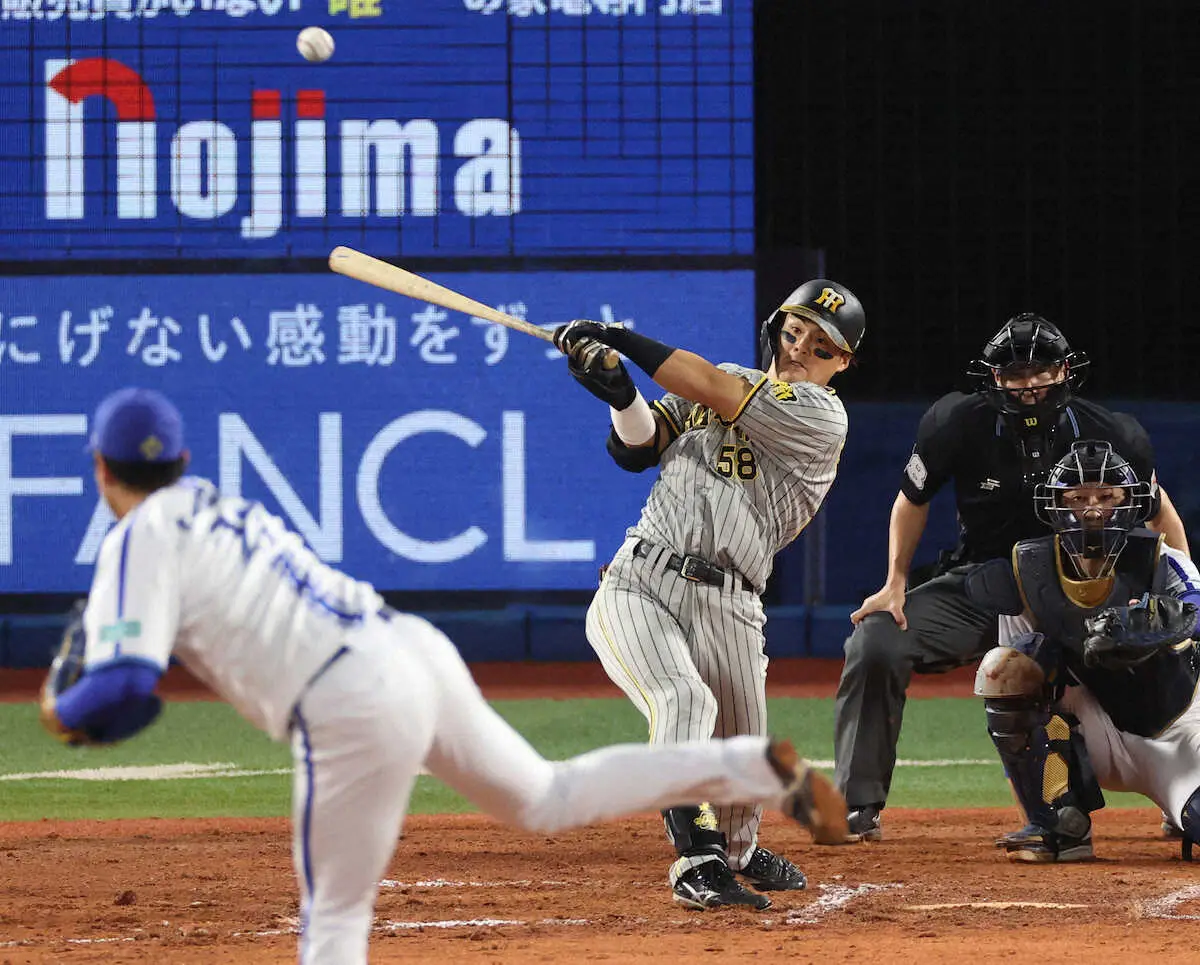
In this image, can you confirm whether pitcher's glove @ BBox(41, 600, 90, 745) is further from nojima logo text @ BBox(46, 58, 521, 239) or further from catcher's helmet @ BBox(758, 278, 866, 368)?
nojima logo text @ BBox(46, 58, 521, 239)

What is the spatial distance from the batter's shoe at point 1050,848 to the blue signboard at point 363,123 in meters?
5.34

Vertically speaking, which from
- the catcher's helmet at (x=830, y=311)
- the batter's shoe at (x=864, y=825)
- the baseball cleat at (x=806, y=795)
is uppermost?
the catcher's helmet at (x=830, y=311)

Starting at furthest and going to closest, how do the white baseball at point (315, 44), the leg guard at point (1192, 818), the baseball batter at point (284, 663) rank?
the white baseball at point (315, 44), the leg guard at point (1192, 818), the baseball batter at point (284, 663)

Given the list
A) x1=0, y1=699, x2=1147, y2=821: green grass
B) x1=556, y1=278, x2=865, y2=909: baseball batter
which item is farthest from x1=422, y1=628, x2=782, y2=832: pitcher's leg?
x1=0, y1=699, x2=1147, y2=821: green grass

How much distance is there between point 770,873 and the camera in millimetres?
4766

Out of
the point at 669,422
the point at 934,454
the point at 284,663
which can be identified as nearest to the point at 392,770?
the point at 284,663

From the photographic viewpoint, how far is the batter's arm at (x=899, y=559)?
5848 millimetres

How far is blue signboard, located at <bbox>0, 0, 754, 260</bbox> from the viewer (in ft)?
32.3

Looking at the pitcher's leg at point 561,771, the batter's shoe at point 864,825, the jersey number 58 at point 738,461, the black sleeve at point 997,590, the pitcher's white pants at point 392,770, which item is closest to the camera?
the pitcher's white pants at point 392,770

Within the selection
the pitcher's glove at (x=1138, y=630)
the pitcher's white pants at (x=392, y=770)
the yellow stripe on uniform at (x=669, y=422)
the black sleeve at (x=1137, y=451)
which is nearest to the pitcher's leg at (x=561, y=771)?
the pitcher's white pants at (x=392, y=770)

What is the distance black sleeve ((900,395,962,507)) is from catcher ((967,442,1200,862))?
70cm

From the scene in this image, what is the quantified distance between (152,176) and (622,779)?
7.56m

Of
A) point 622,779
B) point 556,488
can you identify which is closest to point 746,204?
point 556,488

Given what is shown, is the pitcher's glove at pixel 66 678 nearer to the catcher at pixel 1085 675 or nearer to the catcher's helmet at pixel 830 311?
the catcher's helmet at pixel 830 311
